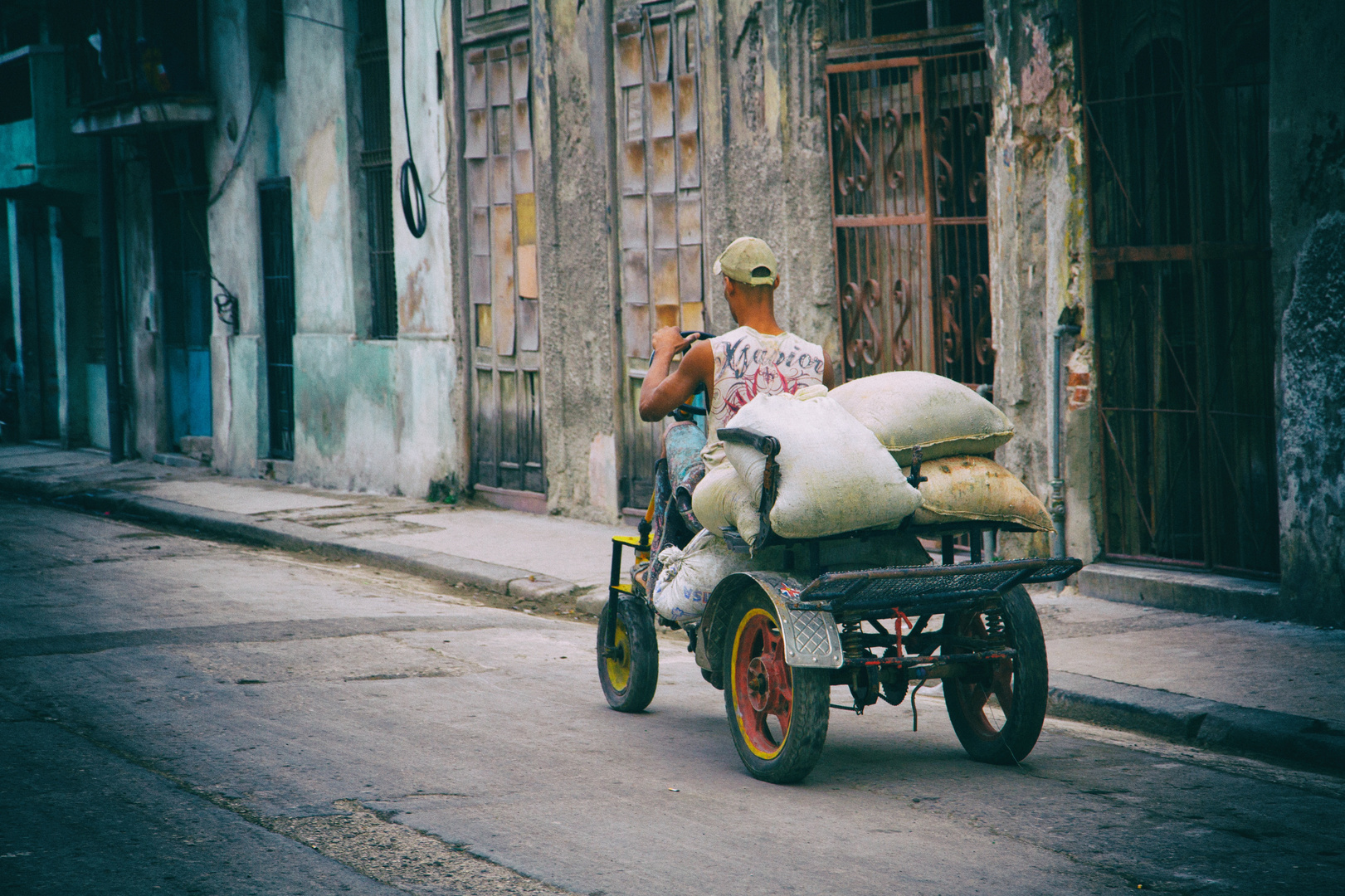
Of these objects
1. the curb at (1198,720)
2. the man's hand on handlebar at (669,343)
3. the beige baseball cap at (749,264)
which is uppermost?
the beige baseball cap at (749,264)

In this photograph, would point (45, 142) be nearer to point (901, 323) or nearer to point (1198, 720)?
point (901, 323)

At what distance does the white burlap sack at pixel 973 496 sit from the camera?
5.12m

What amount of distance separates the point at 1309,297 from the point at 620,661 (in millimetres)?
3859

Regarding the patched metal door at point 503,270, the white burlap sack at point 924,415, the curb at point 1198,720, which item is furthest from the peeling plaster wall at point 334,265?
the white burlap sack at point 924,415

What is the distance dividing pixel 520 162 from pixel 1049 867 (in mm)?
9924

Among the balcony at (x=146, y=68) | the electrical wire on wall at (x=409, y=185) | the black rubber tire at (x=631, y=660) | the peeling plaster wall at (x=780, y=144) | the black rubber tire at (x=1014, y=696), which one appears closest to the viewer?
the black rubber tire at (x=1014, y=696)

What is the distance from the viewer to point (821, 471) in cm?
477

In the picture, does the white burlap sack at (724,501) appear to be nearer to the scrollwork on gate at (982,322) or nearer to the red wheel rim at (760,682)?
the red wheel rim at (760,682)

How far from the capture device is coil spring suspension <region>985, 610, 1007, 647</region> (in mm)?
5188

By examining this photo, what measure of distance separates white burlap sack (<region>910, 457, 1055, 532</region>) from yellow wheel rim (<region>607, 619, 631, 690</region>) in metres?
1.61

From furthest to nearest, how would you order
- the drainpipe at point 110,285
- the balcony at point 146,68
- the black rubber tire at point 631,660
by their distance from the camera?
the drainpipe at point 110,285, the balcony at point 146,68, the black rubber tire at point 631,660

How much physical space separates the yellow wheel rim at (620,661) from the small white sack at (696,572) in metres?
0.70

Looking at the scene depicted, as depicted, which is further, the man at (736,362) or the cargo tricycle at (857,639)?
the man at (736,362)

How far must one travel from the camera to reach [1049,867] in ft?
13.6
